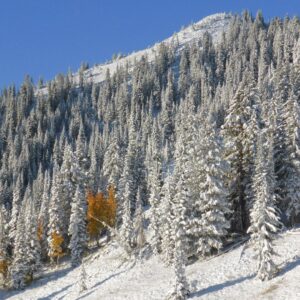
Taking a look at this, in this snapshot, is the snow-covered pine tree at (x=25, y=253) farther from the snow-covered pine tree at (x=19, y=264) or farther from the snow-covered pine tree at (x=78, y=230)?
the snow-covered pine tree at (x=78, y=230)

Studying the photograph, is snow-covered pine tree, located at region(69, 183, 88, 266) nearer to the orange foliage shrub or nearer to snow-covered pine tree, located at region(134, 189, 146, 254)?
the orange foliage shrub

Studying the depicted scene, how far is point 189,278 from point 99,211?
35.4 meters

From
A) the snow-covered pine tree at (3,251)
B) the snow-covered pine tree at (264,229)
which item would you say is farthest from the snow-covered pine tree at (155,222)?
the snow-covered pine tree at (3,251)

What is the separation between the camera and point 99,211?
3241 inches

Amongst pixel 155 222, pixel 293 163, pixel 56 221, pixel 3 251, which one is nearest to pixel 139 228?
pixel 155 222

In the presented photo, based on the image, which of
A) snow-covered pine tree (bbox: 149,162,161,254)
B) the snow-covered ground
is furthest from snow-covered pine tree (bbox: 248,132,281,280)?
snow-covered pine tree (bbox: 149,162,161,254)

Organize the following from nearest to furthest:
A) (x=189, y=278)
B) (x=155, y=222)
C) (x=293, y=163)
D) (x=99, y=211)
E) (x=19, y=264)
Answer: (x=189, y=278)
(x=293, y=163)
(x=155, y=222)
(x=19, y=264)
(x=99, y=211)

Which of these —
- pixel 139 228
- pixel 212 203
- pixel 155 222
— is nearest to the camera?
pixel 212 203

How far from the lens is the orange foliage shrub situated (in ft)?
268

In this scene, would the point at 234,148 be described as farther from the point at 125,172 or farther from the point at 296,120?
the point at 125,172

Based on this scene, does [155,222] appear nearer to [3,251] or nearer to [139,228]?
[139,228]

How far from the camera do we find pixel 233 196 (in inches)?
2372

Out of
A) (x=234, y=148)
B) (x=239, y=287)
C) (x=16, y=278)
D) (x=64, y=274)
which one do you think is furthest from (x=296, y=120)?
(x=16, y=278)

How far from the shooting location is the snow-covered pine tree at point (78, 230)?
3036 inches
